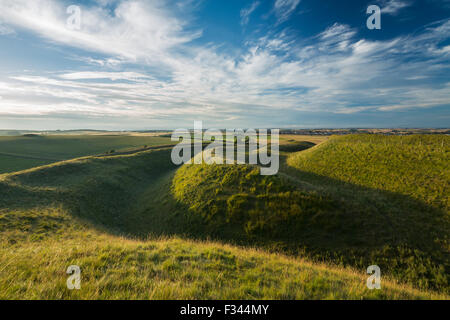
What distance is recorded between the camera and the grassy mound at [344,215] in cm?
1217

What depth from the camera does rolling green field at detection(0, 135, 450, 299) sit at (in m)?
5.92

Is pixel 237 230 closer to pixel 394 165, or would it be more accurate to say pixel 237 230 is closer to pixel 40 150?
pixel 394 165

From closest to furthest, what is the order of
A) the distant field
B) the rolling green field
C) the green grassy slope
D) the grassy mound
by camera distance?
1. the rolling green field
2. the grassy mound
3. the green grassy slope
4. the distant field

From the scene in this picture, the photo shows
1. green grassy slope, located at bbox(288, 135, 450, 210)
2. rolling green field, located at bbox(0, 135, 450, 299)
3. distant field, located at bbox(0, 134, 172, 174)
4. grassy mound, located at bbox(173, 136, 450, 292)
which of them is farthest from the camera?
distant field, located at bbox(0, 134, 172, 174)

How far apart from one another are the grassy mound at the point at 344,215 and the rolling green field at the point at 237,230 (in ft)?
0.32

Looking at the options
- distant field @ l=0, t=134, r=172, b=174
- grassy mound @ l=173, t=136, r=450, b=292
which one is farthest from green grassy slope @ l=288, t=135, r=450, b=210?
distant field @ l=0, t=134, r=172, b=174

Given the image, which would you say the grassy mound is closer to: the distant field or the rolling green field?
the rolling green field

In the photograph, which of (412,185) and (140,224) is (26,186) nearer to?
(140,224)

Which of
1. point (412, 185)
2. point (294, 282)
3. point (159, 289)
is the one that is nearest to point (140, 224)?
point (159, 289)

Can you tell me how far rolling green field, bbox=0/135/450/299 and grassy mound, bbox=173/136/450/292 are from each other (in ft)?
0.32

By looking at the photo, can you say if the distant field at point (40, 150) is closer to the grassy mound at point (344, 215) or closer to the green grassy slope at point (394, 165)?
the grassy mound at point (344, 215)

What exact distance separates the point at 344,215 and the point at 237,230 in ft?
30.3

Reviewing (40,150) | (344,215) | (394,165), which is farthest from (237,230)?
(40,150)

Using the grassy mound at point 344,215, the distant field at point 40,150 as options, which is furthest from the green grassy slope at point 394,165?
the distant field at point 40,150
